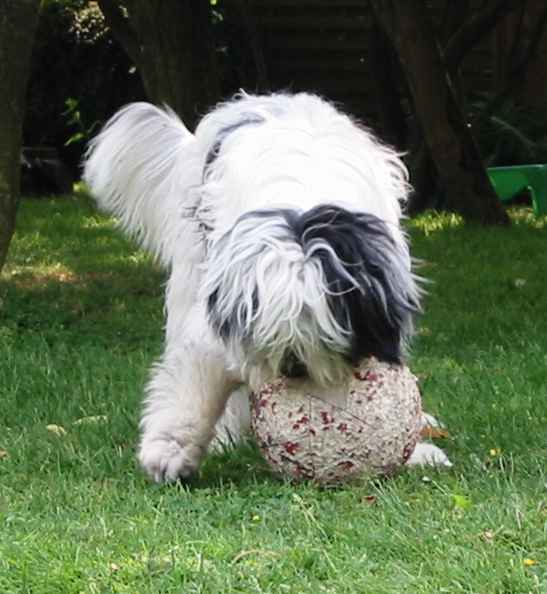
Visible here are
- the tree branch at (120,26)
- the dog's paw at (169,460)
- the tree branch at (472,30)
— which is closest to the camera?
the dog's paw at (169,460)

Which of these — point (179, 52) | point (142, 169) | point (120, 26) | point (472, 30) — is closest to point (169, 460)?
point (142, 169)

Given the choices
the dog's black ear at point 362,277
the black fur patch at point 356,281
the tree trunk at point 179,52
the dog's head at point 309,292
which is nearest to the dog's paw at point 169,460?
the dog's head at point 309,292

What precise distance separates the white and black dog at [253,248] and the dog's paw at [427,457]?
0.01 metres

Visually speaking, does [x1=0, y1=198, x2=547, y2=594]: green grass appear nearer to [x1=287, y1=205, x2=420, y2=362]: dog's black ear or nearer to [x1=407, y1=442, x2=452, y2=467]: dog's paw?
[x1=407, y1=442, x2=452, y2=467]: dog's paw

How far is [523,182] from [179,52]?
5.55m

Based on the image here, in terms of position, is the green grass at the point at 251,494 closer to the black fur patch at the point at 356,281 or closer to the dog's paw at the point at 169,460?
the dog's paw at the point at 169,460

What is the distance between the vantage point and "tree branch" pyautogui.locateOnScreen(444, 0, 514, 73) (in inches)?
477

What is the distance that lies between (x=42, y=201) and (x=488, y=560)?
1164cm

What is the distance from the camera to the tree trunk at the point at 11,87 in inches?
284

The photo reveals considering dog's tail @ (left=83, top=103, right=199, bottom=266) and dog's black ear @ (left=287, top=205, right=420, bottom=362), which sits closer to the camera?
dog's black ear @ (left=287, top=205, right=420, bottom=362)

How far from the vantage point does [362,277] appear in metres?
4.11

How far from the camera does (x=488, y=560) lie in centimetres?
357

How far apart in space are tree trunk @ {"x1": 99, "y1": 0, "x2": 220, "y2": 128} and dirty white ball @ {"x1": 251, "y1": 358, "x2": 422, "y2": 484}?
5176 mm

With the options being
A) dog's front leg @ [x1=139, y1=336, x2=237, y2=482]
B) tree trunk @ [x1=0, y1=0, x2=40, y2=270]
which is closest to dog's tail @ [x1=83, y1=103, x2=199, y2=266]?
dog's front leg @ [x1=139, y1=336, x2=237, y2=482]
